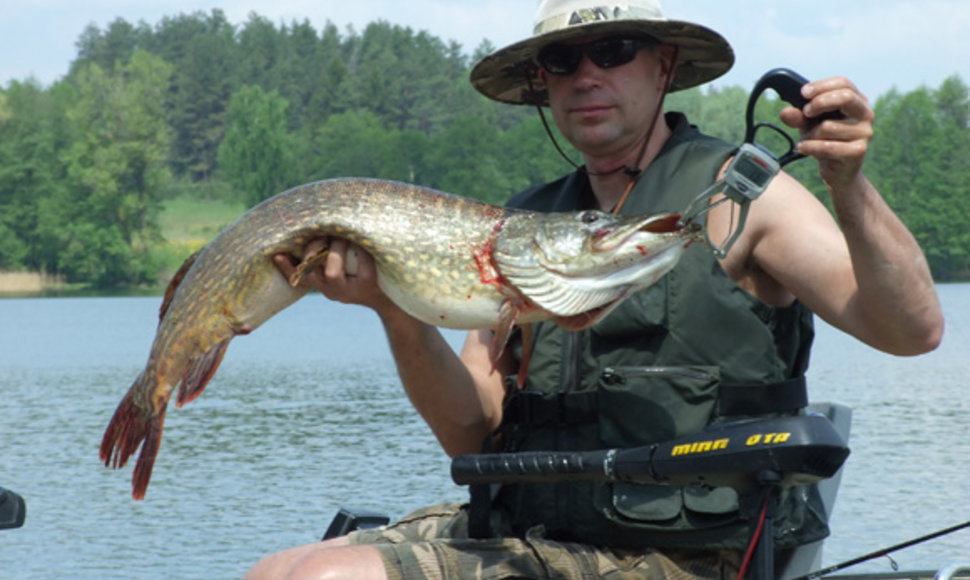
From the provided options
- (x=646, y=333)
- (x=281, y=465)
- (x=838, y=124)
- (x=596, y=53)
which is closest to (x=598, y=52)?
(x=596, y=53)

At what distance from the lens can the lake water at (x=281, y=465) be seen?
8977 mm

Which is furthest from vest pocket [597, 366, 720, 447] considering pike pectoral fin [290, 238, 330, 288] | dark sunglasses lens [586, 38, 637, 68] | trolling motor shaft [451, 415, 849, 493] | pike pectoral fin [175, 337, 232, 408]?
pike pectoral fin [175, 337, 232, 408]

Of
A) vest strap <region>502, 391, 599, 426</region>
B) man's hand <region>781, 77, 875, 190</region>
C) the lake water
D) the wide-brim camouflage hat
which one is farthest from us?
the lake water

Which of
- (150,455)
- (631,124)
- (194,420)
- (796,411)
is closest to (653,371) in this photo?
(796,411)

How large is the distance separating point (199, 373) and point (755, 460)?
4.68 ft

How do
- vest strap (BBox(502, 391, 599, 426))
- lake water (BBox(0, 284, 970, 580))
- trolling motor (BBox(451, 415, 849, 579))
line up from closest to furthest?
1. trolling motor (BBox(451, 415, 849, 579))
2. vest strap (BBox(502, 391, 599, 426))
3. lake water (BBox(0, 284, 970, 580))

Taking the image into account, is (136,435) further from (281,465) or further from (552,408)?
(281,465)

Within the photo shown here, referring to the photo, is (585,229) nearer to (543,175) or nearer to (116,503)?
(116,503)

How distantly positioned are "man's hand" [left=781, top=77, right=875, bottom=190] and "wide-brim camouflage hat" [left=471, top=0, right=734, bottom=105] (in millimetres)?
927

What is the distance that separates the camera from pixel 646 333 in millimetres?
3270

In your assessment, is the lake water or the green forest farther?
the green forest

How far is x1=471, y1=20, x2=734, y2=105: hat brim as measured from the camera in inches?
139

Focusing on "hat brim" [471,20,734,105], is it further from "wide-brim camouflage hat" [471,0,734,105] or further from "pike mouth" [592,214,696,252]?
"pike mouth" [592,214,696,252]

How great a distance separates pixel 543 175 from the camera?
6312cm
